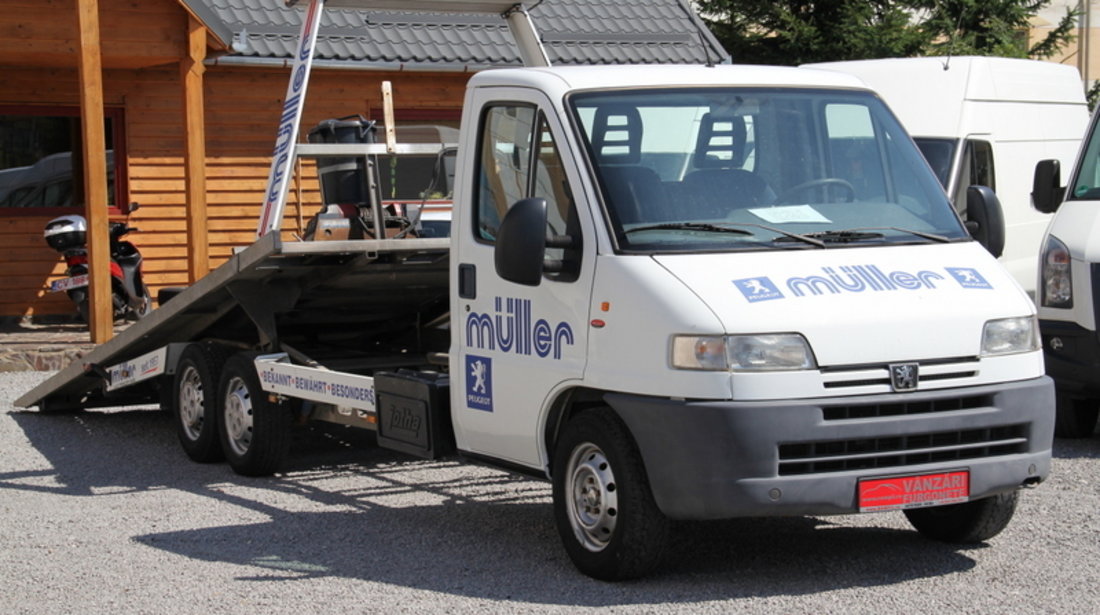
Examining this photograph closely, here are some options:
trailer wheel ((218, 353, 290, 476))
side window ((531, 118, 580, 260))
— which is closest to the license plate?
trailer wheel ((218, 353, 290, 476))

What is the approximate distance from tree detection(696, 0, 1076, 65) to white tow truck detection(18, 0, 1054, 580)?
14.4 meters

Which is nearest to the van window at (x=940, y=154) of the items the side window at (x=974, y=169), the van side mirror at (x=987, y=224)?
the side window at (x=974, y=169)

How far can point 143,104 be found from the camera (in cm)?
1703

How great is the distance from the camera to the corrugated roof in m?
17.2

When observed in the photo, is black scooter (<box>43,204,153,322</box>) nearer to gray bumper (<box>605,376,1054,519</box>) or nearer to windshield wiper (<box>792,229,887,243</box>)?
windshield wiper (<box>792,229,887,243</box>)

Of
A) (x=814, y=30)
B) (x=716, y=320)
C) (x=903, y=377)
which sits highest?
(x=814, y=30)

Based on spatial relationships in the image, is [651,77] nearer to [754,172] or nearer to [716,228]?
[754,172]

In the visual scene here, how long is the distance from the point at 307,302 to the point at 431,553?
2903 mm

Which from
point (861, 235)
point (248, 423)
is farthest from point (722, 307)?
point (248, 423)

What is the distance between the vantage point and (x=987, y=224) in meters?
7.24

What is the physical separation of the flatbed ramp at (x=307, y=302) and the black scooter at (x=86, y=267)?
4.82 metres

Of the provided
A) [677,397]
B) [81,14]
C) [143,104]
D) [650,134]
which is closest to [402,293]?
[650,134]

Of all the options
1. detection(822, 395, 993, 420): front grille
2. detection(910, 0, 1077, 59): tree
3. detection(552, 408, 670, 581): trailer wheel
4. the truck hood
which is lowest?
detection(552, 408, 670, 581): trailer wheel

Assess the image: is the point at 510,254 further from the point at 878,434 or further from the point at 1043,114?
the point at 1043,114
